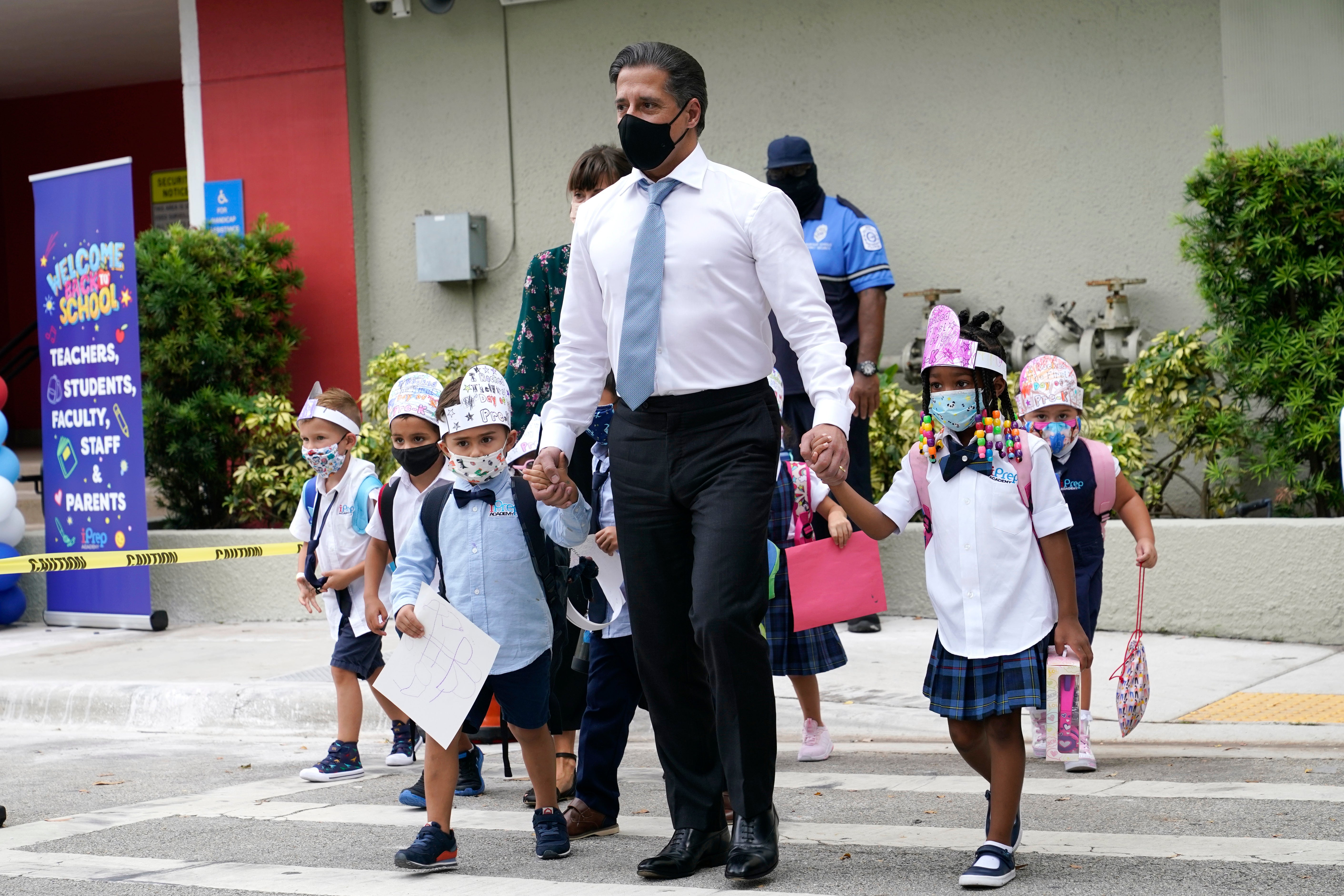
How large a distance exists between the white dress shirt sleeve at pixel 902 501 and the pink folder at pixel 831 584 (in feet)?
2.83

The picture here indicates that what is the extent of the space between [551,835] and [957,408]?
1.71 metres

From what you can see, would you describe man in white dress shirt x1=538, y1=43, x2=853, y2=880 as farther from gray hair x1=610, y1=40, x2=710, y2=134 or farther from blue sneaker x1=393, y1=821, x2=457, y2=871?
blue sneaker x1=393, y1=821, x2=457, y2=871

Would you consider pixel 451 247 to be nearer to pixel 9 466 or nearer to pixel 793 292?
pixel 9 466

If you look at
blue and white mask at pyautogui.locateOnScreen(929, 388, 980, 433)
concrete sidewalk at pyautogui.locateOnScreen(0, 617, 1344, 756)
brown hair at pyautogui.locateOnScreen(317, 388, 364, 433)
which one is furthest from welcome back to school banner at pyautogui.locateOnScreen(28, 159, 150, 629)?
blue and white mask at pyautogui.locateOnScreen(929, 388, 980, 433)

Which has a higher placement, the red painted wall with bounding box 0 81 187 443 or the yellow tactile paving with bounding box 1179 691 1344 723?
the red painted wall with bounding box 0 81 187 443

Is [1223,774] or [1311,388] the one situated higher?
[1311,388]

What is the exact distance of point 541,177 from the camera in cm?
1109

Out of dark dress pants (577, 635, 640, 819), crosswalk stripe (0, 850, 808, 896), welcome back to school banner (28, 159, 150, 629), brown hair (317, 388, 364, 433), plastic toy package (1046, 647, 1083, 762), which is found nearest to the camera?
crosswalk stripe (0, 850, 808, 896)

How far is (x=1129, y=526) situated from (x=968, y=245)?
452cm

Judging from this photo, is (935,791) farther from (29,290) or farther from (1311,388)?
(29,290)

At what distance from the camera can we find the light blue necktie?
416 cm

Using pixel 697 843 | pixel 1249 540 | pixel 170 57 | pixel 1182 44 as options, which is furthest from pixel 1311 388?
pixel 170 57

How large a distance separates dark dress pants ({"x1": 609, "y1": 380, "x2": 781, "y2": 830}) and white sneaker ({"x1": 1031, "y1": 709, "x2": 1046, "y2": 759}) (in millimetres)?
1866

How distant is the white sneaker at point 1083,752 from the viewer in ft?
18.1
